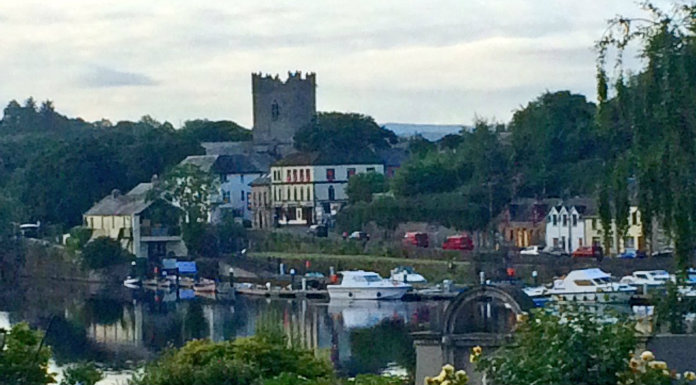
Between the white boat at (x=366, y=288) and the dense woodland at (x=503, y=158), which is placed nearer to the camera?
the dense woodland at (x=503, y=158)

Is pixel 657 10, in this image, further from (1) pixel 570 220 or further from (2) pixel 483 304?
(1) pixel 570 220

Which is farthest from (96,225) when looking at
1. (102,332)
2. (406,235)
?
(102,332)

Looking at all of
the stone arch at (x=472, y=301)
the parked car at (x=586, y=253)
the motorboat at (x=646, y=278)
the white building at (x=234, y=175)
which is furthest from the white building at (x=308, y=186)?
the stone arch at (x=472, y=301)

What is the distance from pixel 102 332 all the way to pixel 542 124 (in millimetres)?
27217

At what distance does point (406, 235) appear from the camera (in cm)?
7812

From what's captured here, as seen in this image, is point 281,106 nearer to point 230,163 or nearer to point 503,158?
point 230,163

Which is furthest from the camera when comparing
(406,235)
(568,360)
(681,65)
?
(406,235)

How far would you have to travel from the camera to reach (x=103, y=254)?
84438 millimetres

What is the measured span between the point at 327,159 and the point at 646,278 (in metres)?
35.4

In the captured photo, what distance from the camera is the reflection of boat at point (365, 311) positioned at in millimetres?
58156

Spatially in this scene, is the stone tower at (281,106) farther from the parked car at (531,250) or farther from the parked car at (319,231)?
the parked car at (531,250)

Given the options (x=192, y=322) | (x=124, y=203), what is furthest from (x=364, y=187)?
(x=192, y=322)

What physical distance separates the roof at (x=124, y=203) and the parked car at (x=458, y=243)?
62.8 feet

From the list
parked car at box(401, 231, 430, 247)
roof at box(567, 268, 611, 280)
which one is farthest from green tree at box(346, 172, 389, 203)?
roof at box(567, 268, 611, 280)
